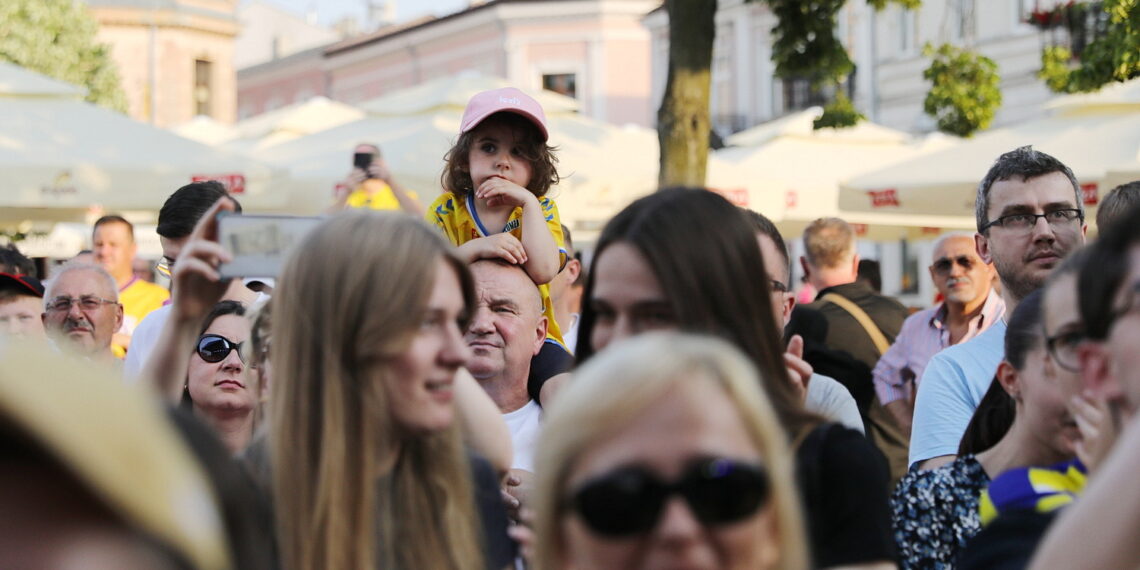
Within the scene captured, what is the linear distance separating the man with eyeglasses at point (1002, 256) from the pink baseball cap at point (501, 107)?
1.47 meters

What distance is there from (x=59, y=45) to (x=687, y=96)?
88.8 ft

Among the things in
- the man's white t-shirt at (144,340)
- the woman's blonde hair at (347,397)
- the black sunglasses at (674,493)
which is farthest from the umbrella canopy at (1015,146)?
the black sunglasses at (674,493)

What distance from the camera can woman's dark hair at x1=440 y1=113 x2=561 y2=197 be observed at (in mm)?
4562

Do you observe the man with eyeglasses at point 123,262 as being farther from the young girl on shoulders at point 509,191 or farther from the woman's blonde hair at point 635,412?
the woman's blonde hair at point 635,412

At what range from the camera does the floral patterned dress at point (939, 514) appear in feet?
10.5

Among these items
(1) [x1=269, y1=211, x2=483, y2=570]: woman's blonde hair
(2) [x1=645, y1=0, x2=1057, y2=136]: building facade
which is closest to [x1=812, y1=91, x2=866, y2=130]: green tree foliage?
(2) [x1=645, y1=0, x2=1057, y2=136]: building facade

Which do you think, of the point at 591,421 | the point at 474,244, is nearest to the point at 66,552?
the point at 591,421

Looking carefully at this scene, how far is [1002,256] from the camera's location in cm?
461

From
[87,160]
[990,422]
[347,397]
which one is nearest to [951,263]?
[990,422]

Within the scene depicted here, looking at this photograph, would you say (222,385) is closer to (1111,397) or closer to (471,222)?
(471,222)

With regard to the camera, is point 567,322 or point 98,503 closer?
point 98,503

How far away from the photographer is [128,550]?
3.27 feet

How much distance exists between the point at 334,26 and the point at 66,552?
70204 mm

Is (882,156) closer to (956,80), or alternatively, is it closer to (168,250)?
(956,80)
